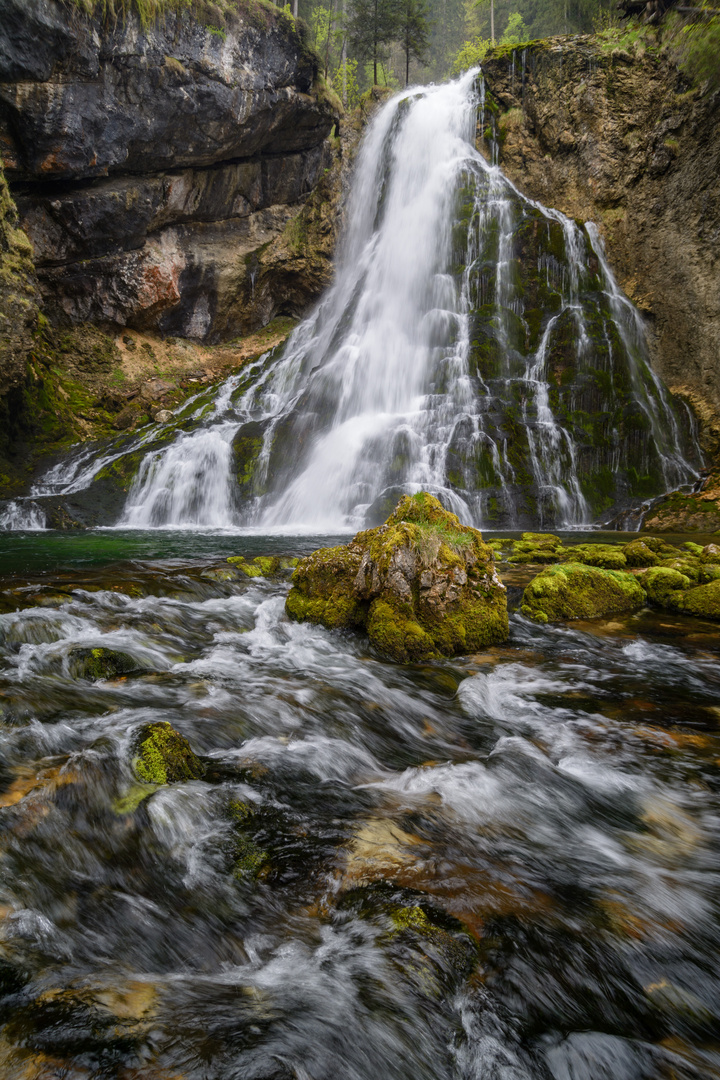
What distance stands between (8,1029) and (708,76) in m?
25.0

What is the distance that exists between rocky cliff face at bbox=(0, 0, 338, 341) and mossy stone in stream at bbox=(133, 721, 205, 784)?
22.7 m

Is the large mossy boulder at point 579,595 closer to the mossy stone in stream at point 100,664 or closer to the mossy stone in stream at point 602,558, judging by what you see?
the mossy stone in stream at point 602,558

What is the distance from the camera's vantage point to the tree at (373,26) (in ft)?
100

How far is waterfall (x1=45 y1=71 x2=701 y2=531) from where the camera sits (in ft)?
49.2

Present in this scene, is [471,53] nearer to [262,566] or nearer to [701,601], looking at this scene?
[262,566]

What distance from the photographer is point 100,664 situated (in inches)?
190

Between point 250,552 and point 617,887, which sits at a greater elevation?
point 250,552

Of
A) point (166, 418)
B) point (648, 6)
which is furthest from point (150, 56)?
point (648, 6)

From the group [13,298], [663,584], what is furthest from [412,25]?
[663,584]

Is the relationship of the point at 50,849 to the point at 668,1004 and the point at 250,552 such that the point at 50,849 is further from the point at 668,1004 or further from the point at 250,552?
the point at 250,552

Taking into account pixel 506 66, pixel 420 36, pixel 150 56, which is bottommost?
pixel 150 56

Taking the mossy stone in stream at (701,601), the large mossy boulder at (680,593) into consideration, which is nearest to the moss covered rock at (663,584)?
the large mossy boulder at (680,593)

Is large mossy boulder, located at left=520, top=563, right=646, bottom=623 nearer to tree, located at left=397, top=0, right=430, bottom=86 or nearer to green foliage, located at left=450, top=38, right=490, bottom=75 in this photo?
tree, located at left=397, top=0, right=430, bottom=86

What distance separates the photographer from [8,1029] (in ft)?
5.32
